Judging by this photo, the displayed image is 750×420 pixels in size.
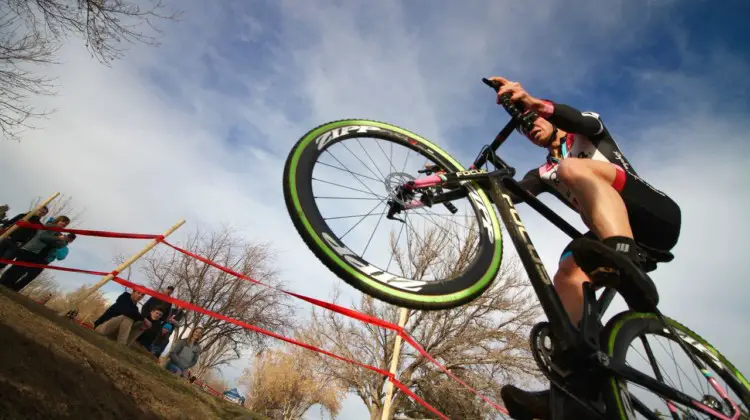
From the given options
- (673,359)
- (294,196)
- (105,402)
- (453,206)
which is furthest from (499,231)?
(105,402)

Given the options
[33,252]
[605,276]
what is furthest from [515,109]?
[33,252]

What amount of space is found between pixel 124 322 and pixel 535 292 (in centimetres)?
748

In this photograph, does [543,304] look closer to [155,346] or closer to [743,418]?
[743,418]

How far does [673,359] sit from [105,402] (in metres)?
3.45

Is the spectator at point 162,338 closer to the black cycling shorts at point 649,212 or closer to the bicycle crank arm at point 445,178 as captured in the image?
the bicycle crank arm at point 445,178

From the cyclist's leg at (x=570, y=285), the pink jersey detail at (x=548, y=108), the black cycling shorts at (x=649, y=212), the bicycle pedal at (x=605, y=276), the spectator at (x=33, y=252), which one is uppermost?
the pink jersey detail at (x=548, y=108)

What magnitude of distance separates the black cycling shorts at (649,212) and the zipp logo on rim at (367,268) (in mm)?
1379

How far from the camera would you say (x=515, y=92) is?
8.26 ft

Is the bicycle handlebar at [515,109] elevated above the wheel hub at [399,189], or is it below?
above

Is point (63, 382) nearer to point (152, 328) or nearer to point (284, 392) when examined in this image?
point (152, 328)

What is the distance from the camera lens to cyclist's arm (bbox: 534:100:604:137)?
7.39 feet

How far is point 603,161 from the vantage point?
2227 millimetres

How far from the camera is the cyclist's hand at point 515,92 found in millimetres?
2400

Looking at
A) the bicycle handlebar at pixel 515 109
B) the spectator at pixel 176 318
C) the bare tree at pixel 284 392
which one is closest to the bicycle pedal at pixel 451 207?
the bicycle handlebar at pixel 515 109
